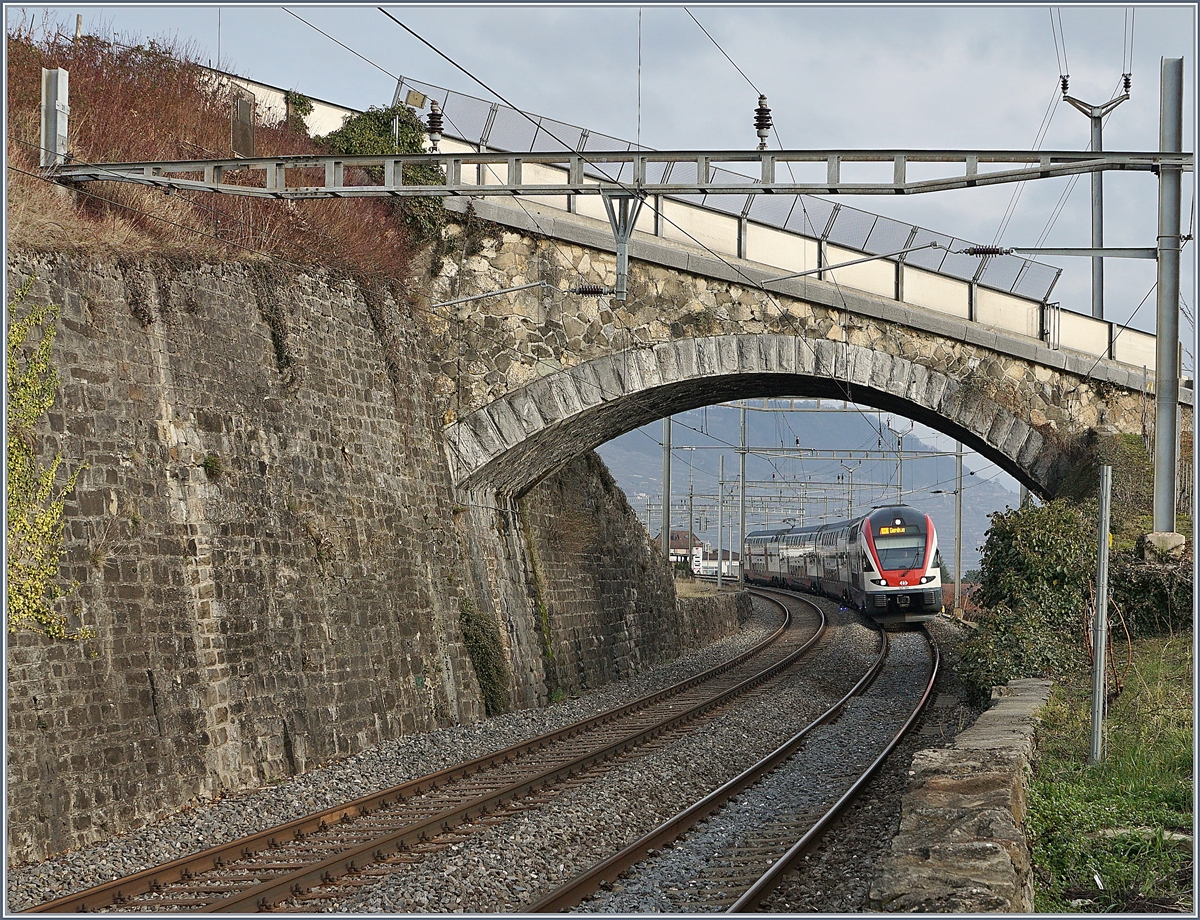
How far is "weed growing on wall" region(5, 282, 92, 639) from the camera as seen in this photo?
921 centimetres

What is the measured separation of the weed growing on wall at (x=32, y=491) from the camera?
30.2 ft

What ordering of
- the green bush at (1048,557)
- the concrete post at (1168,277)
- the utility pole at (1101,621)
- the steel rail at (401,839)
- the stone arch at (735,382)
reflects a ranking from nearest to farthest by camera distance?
1. the steel rail at (401,839)
2. the utility pole at (1101,621)
3. the concrete post at (1168,277)
4. the green bush at (1048,557)
5. the stone arch at (735,382)

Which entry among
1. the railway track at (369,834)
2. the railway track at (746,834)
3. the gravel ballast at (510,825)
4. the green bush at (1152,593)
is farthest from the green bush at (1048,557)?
the railway track at (369,834)

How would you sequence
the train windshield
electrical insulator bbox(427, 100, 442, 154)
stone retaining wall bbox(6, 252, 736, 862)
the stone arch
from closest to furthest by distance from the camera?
stone retaining wall bbox(6, 252, 736, 862) → the stone arch → electrical insulator bbox(427, 100, 442, 154) → the train windshield

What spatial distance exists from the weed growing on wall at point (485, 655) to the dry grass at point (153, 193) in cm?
502

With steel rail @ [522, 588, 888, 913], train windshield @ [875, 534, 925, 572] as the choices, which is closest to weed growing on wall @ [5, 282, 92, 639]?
steel rail @ [522, 588, 888, 913]

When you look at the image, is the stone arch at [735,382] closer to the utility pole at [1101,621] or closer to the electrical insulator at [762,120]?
the electrical insulator at [762,120]

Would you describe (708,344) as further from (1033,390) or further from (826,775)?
(826,775)

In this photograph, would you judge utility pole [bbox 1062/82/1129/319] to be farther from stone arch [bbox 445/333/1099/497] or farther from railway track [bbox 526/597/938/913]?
railway track [bbox 526/597/938/913]

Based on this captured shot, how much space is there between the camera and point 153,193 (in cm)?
1416

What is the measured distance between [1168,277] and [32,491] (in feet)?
42.7

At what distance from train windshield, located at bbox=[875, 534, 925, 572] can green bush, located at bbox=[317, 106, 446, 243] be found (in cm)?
1742

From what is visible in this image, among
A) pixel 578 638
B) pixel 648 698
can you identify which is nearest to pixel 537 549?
pixel 578 638

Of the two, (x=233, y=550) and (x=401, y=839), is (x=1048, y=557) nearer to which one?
(x=401, y=839)
